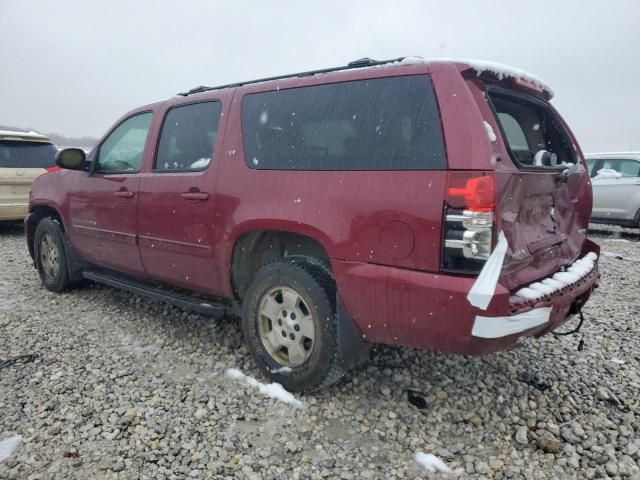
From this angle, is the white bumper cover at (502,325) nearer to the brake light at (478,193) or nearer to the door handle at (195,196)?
the brake light at (478,193)

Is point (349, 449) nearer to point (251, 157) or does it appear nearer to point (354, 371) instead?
point (354, 371)

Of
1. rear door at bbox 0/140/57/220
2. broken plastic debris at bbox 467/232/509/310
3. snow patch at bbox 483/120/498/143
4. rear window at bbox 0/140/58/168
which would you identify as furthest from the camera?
rear window at bbox 0/140/58/168

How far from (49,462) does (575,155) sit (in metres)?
3.53

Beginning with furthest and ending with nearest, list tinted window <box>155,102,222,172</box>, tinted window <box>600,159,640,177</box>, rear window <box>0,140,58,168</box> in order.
Result: tinted window <box>600,159,640,177</box>, rear window <box>0,140,58,168</box>, tinted window <box>155,102,222,172</box>

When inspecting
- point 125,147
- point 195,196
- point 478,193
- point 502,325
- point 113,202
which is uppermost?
point 125,147

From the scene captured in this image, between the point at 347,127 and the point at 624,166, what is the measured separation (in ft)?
30.9

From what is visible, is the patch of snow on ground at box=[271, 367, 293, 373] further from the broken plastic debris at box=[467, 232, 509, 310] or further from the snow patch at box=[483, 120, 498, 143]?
the snow patch at box=[483, 120, 498, 143]

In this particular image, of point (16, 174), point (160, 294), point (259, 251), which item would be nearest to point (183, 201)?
point (259, 251)

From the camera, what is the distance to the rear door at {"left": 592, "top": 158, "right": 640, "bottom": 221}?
31.2ft

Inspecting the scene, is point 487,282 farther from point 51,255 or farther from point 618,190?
point 618,190

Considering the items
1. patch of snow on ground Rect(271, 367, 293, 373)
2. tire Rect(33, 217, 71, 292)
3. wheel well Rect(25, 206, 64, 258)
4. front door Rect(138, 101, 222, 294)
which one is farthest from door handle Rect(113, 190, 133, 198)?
patch of snow on ground Rect(271, 367, 293, 373)

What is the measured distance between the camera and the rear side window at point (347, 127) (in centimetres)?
235

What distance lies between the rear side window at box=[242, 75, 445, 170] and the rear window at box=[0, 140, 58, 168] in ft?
19.8

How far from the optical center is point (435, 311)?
2232 mm
